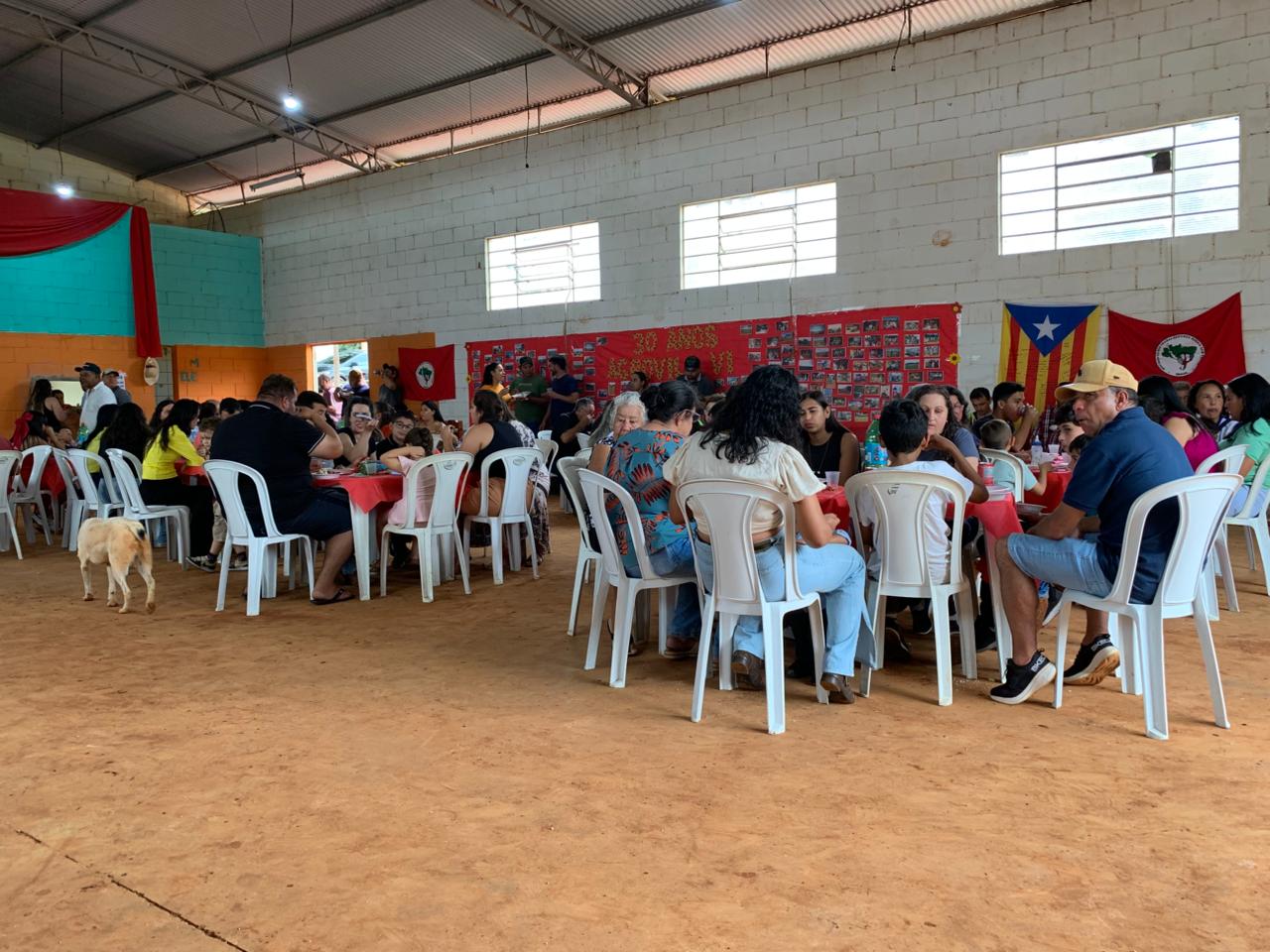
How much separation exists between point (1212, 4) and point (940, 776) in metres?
6.99

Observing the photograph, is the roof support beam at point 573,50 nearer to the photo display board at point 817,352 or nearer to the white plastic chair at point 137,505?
the photo display board at point 817,352

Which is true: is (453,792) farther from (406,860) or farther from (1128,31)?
(1128,31)

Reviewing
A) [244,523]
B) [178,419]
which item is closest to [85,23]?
[178,419]

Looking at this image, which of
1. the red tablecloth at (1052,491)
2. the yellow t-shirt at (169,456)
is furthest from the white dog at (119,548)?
the red tablecloth at (1052,491)

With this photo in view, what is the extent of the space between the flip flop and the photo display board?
4.13 m

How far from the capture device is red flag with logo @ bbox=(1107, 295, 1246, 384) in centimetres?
702

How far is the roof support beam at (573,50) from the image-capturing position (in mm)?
8461

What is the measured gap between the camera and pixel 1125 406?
3010 millimetres

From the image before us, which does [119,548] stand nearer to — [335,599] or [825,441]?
[335,599]

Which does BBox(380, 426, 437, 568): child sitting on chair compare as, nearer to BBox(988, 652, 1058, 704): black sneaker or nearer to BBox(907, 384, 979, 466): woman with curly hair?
BBox(907, 384, 979, 466): woman with curly hair

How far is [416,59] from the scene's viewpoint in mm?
9641

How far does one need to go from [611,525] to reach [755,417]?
2.76 ft

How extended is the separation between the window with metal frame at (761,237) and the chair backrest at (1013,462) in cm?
456

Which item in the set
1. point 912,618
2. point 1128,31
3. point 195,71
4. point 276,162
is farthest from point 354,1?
point 912,618
